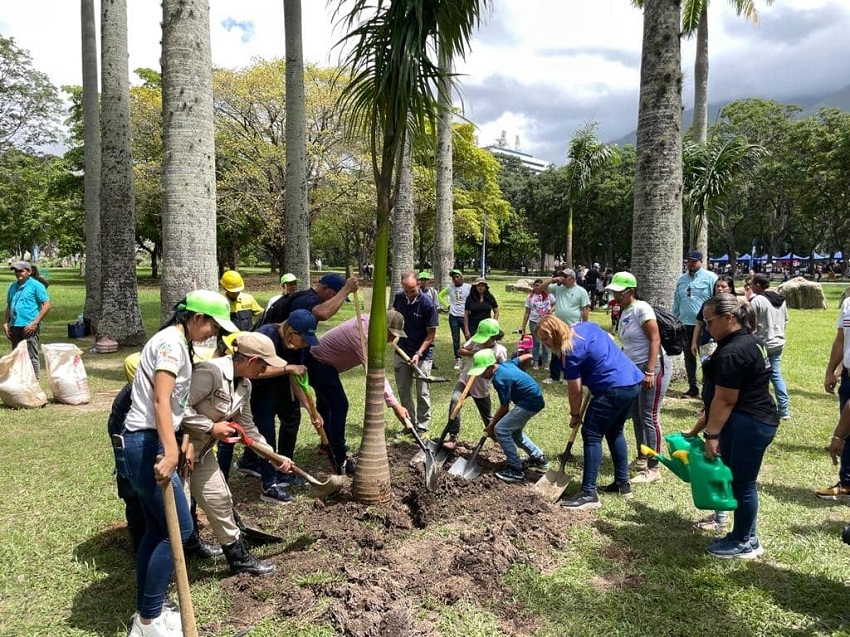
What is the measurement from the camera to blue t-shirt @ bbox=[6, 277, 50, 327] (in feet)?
24.7

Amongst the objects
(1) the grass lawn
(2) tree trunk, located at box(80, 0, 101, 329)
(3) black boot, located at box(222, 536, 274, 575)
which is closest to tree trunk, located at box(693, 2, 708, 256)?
(1) the grass lawn

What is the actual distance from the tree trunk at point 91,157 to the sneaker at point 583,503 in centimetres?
1260

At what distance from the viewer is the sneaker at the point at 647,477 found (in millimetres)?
5031

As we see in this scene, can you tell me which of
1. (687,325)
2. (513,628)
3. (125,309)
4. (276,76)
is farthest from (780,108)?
(513,628)

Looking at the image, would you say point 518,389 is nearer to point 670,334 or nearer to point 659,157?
point 670,334

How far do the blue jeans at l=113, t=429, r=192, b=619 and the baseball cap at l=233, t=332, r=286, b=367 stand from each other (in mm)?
777

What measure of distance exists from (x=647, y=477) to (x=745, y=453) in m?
1.71

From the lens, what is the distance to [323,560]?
3.63 m

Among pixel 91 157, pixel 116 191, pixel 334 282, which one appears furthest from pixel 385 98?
pixel 91 157

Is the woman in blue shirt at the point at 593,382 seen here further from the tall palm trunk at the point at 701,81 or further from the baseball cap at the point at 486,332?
the tall palm trunk at the point at 701,81

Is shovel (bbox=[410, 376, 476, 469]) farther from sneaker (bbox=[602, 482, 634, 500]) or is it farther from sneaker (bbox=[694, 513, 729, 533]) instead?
sneaker (bbox=[694, 513, 729, 533])

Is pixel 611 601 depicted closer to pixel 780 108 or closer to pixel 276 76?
pixel 276 76

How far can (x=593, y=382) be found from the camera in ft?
14.7

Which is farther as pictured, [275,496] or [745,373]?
[275,496]
